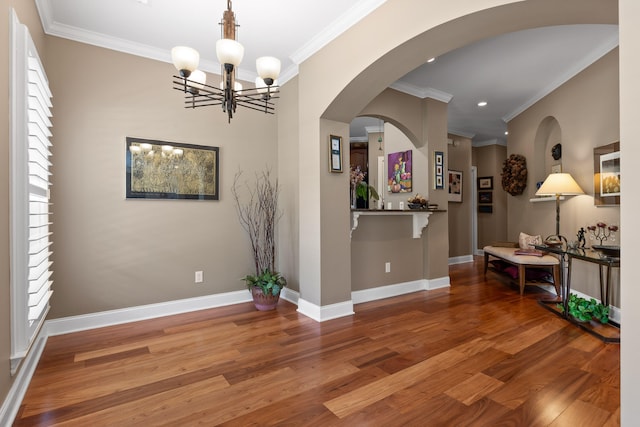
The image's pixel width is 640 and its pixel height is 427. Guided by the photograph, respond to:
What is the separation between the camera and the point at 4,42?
1726mm

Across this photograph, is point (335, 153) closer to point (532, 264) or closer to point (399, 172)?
point (399, 172)

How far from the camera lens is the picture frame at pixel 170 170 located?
329 centimetres

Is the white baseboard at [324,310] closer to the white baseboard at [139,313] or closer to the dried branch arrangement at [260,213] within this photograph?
the dried branch arrangement at [260,213]

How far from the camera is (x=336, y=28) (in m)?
2.97

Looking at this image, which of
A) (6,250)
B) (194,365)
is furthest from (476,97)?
(6,250)

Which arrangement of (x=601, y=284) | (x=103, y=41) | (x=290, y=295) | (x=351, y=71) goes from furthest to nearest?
(x=290, y=295) → (x=601, y=284) → (x=103, y=41) → (x=351, y=71)

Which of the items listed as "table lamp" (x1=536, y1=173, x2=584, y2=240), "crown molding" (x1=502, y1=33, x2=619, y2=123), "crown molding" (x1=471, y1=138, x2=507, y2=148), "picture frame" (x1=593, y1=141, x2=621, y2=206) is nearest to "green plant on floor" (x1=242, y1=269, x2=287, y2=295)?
"table lamp" (x1=536, y1=173, x2=584, y2=240)

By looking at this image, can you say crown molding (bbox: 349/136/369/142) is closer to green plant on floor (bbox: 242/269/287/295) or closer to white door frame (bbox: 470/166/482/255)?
white door frame (bbox: 470/166/482/255)

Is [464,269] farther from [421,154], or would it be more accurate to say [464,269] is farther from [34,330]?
[34,330]

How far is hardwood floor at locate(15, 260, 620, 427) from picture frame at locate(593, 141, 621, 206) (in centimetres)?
136

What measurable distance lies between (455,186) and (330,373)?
5.84m

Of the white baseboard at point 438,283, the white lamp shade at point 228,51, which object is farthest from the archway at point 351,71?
the white baseboard at point 438,283

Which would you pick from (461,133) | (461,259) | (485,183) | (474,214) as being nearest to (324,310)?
(461,259)

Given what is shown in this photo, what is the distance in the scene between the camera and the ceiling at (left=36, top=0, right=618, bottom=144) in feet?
8.89
